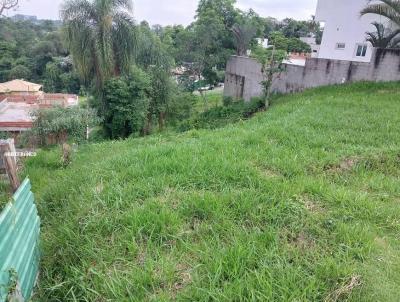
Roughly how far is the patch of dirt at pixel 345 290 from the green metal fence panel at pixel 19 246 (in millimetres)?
1647

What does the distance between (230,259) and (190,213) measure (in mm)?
613

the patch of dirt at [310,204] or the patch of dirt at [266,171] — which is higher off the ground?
the patch of dirt at [266,171]

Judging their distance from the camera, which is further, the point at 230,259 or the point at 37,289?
the point at 37,289

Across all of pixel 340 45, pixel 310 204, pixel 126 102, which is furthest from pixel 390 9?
pixel 126 102

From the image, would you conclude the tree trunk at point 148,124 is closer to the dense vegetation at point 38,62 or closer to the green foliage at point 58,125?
the green foliage at point 58,125

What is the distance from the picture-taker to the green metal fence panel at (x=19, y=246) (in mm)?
1690

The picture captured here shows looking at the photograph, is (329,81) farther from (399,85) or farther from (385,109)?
(385,109)

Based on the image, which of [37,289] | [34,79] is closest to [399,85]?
[37,289]

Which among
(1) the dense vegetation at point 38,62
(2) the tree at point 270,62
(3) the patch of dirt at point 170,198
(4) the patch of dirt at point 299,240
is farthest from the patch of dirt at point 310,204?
(1) the dense vegetation at point 38,62

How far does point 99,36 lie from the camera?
11.2 meters

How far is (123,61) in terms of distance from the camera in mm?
11727

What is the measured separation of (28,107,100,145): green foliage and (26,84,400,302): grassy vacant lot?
19.2ft

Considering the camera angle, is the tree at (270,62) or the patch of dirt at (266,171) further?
the tree at (270,62)

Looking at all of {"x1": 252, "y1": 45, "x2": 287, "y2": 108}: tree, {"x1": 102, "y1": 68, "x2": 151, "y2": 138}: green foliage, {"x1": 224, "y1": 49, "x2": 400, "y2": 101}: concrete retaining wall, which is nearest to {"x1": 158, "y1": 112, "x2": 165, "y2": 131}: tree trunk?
{"x1": 102, "y1": 68, "x2": 151, "y2": 138}: green foliage
